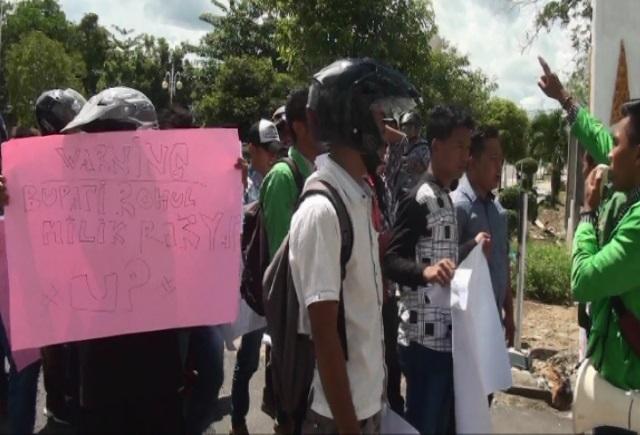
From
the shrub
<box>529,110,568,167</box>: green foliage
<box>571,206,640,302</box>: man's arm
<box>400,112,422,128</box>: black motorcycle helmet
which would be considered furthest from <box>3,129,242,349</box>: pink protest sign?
<box>529,110,568,167</box>: green foliage

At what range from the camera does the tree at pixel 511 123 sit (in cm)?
3086

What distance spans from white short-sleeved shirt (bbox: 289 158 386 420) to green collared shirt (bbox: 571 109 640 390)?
102 centimetres

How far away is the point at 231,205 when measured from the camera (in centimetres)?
254

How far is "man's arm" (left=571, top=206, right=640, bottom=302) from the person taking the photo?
97.0 inches

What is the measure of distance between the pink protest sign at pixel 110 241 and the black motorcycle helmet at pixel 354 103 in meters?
0.69

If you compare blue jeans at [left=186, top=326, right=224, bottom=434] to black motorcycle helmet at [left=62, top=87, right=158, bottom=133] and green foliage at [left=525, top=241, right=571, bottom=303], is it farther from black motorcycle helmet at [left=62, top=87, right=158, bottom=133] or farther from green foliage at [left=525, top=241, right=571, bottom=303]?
green foliage at [left=525, top=241, right=571, bottom=303]

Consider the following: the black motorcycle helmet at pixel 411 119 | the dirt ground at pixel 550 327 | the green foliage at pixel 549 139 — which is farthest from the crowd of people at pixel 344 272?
the green foliage at pixel 549 139

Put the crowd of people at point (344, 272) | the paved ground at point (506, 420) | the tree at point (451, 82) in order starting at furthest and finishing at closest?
1. the tree at point (451, 82)
2. the paved ground at point (506, 420)
3. the crowd of people at point (344, 272)

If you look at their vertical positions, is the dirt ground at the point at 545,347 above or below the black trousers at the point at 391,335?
below

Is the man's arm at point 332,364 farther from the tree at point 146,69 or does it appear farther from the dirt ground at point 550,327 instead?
the tree at point 146,69

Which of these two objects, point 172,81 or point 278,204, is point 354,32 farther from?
point 172,81

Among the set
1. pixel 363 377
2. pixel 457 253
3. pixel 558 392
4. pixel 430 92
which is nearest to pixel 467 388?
pixel 363 377

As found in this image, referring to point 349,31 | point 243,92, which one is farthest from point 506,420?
point 243,92

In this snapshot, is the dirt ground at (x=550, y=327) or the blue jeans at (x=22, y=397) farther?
the dirt ground at (x=550, y=327)
